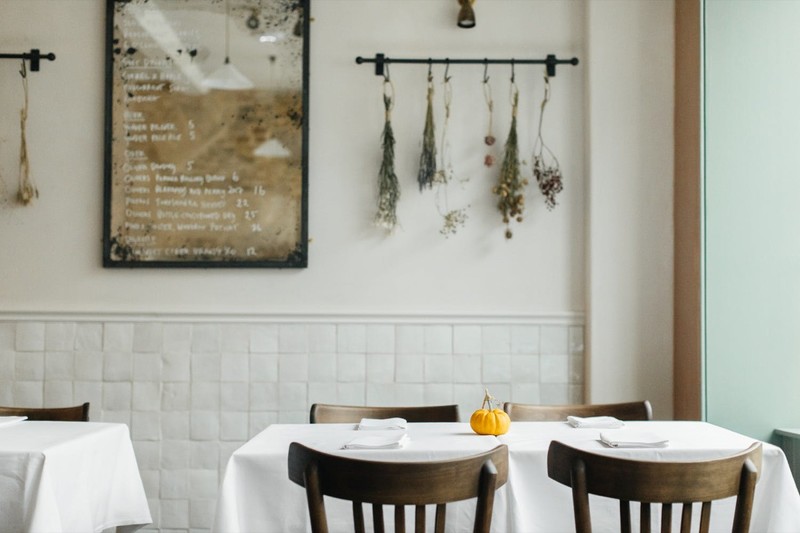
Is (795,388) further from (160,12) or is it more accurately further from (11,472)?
(160,12)

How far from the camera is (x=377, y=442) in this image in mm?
2059

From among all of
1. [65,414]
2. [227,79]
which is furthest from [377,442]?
[227,79]

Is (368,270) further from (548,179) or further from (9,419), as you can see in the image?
(9,419)

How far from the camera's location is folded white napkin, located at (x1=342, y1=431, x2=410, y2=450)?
79.4 inches

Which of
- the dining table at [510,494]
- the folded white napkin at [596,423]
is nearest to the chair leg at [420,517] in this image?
the dining table at [510,494]

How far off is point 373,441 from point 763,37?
2284 mm

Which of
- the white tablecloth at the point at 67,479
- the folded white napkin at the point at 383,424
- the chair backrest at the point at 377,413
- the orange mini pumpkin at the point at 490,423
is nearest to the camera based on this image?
the white tablecloth at the point at 67,479

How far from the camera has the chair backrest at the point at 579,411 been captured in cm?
263

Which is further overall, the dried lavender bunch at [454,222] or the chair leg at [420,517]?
the dried lavender bunch at [454,222]

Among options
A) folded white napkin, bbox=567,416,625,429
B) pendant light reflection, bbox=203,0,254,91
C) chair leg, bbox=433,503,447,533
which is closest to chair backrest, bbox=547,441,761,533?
chair leg, bbox=433,503,447,533

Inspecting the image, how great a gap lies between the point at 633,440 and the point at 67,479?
158 centimetres

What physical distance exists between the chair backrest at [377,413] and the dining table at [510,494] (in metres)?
0.47

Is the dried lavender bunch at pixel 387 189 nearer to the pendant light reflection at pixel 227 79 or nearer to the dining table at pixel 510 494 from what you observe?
the pendant light reflection at pixel 227 79

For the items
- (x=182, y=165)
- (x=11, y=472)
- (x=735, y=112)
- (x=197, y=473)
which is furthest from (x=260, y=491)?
(x=735, y=112)
